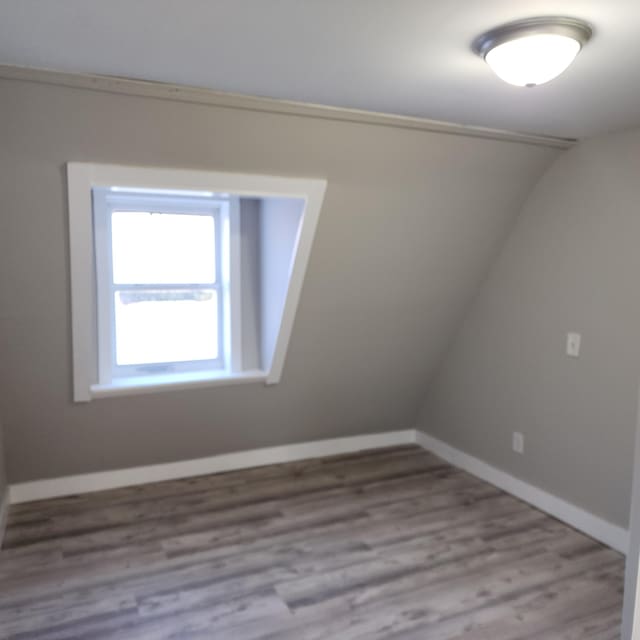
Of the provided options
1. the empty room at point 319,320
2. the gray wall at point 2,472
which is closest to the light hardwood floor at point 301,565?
the empty room at point 319,320

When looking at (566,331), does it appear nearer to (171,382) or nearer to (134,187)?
(171,382)

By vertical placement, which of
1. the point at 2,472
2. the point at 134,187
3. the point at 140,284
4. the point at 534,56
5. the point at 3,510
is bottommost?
the point at 3,510

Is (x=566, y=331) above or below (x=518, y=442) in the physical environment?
above

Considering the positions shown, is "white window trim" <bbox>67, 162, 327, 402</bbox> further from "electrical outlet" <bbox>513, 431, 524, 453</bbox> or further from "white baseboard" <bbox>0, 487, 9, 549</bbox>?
"electrical outlet" <bbox>513, 431, 524, 453</bbox>

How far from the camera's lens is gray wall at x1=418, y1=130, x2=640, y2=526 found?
2824 mm

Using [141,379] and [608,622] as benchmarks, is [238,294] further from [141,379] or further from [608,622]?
[608,622]

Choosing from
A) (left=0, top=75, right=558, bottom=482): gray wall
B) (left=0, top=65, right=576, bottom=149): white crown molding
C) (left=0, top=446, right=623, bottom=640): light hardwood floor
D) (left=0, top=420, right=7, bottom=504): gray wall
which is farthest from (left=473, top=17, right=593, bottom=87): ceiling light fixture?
(left=0, top=420, right=7, bottom=504): gray wall

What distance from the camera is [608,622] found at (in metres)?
2.35

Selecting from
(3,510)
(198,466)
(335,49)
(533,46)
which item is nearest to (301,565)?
(198,466)

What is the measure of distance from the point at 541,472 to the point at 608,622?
1.05 m

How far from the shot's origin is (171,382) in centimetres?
333

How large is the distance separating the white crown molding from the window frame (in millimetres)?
967

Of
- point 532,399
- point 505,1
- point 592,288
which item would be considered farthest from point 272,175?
point 532,399

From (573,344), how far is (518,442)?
2.38 feet
